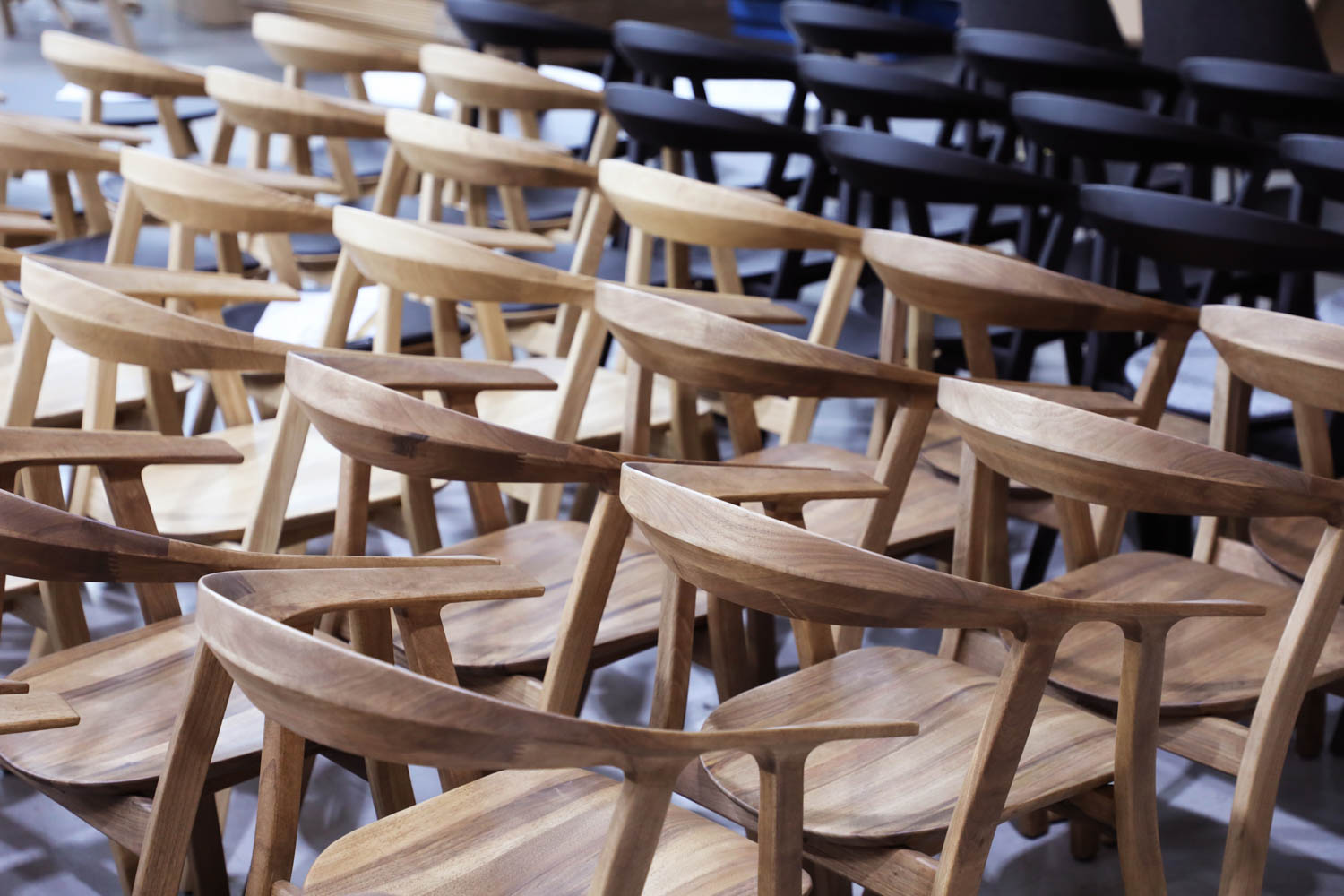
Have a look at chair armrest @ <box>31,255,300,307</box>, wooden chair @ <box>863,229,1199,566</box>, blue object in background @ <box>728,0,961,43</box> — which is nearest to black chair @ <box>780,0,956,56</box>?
wooden chair @ <box>863,229,1199,566</box>

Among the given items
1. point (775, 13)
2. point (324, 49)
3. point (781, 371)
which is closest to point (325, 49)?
point (324, 49)

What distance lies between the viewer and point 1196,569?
6.93 feet

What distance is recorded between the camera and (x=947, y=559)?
8.38ft

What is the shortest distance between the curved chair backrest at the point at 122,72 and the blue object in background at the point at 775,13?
621 cm

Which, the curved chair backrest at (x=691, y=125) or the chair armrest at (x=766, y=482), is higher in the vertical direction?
the curved chair backrest at (x=691, y=125)

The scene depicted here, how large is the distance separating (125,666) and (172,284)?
0.83 metres

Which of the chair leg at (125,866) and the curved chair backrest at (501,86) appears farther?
the curved chair backrest at (501,86)

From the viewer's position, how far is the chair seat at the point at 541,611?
1.83 m

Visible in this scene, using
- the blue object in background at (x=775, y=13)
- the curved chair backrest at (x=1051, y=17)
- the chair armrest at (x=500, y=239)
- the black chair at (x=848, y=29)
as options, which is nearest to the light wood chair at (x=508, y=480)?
the chair armrest at (x=500, y=239)

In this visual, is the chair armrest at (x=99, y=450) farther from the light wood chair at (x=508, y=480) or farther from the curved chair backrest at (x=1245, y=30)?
the curved chair backrest at (x=1245, y=30)

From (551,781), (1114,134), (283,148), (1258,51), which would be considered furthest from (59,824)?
(1258,51)

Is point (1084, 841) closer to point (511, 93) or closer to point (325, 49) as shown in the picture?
point (511, 93)

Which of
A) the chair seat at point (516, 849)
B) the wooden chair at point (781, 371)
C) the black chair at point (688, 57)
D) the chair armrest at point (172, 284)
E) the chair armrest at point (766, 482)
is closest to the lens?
the chair seat at point (516, 849)

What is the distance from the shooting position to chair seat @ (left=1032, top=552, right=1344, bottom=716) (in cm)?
176
